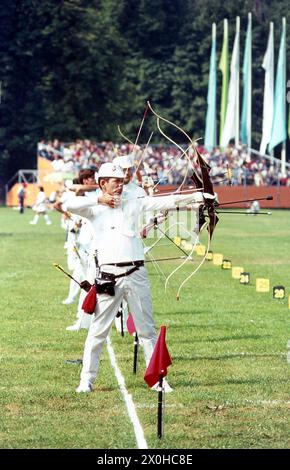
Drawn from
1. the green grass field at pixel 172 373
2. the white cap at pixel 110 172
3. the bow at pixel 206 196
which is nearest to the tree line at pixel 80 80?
the green grass field at pixel 172 373

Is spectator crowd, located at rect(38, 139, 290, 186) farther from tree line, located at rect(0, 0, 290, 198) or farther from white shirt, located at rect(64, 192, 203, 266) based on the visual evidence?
white shirt, located at rect(64, 192, 203, 266)

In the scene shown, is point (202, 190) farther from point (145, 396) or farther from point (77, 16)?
point (77, 16)

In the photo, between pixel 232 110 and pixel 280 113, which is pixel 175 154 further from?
pixel 232 110

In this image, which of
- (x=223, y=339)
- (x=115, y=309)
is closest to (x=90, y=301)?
(x=115, y=309)

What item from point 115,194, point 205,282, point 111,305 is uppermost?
point 115,194

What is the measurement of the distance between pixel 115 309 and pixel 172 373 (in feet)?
4.71

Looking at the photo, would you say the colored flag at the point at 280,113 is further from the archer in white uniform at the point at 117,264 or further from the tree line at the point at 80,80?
the archer in white uniform at the point at 117,264

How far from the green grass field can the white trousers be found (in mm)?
284

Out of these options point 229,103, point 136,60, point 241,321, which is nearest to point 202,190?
point 241,321

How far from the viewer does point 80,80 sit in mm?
94750

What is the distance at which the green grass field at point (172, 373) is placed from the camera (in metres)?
11.0

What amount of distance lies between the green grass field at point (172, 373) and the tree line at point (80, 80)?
6527 centimetres

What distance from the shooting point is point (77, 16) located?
315 feet

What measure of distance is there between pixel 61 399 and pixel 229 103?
6727 centimetres
